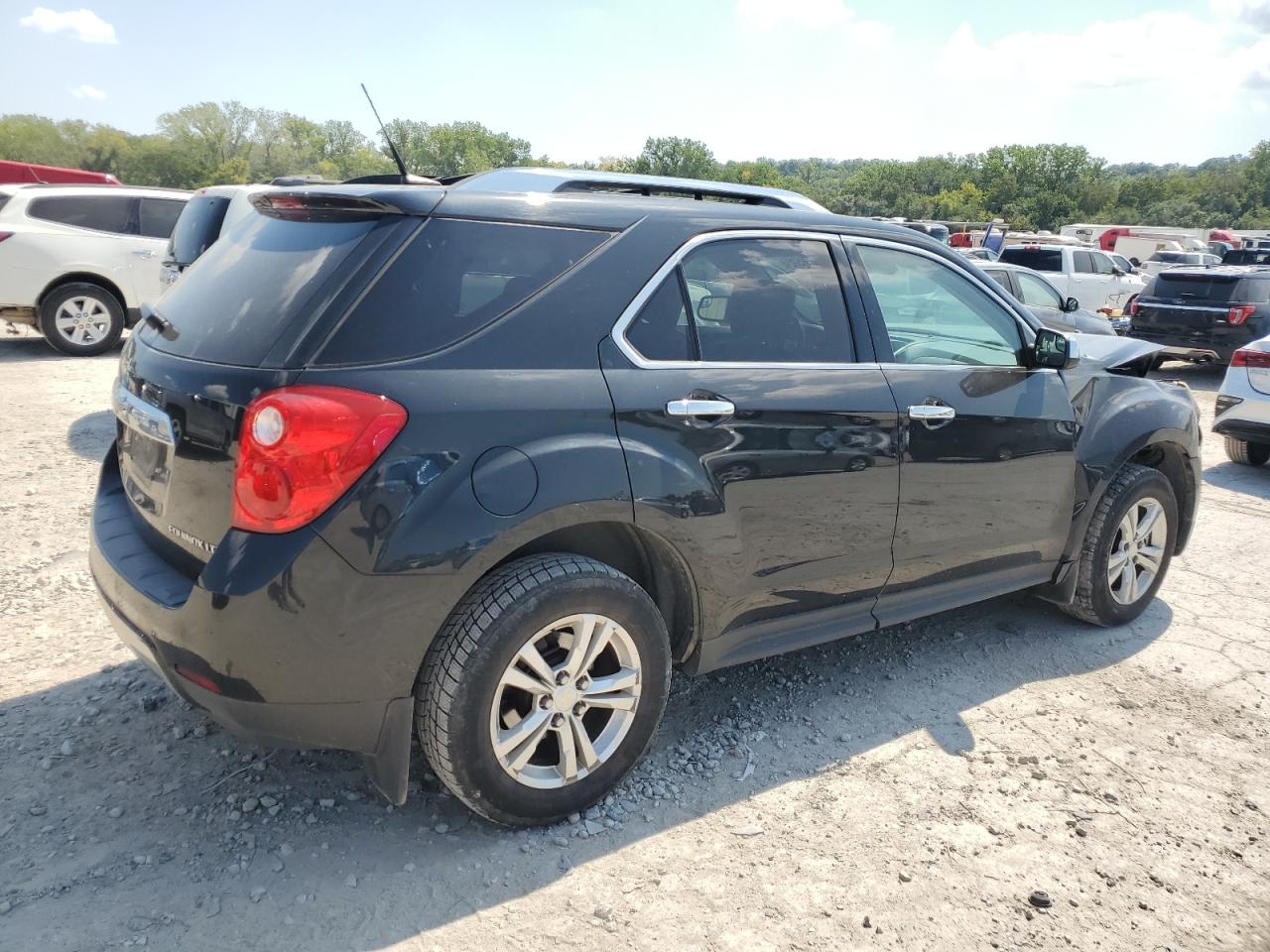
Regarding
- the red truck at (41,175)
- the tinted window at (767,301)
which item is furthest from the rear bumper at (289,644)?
the red truck at (41,175)

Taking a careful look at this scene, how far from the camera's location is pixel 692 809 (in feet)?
9.96

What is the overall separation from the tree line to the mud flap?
75.7 m

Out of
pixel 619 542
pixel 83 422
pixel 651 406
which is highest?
pixel 651 406

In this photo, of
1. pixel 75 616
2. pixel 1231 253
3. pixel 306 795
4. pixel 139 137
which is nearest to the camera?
pixel 306 795

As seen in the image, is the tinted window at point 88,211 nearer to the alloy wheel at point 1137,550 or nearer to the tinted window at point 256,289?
the tinted window at point 256,289

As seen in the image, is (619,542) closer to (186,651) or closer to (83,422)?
(186,651)

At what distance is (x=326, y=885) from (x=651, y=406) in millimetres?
1599

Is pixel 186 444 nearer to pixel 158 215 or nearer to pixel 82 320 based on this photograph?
pixel 82 320

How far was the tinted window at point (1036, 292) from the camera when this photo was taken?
11.8 metres

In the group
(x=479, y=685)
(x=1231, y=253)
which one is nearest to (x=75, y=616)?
(x=479, y=685)

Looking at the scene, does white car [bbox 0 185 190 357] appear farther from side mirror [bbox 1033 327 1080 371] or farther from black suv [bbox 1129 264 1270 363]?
black suv [bbox 1129 264 1270 363]

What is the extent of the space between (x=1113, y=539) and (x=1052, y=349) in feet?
3.57

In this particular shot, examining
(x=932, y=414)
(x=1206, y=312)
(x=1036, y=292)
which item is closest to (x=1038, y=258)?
(x=1206, y=312)

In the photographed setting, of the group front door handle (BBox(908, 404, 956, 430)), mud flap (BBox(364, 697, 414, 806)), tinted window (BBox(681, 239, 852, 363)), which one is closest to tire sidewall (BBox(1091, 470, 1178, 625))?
front door handle (BBox(908, 404, 956, 430))
